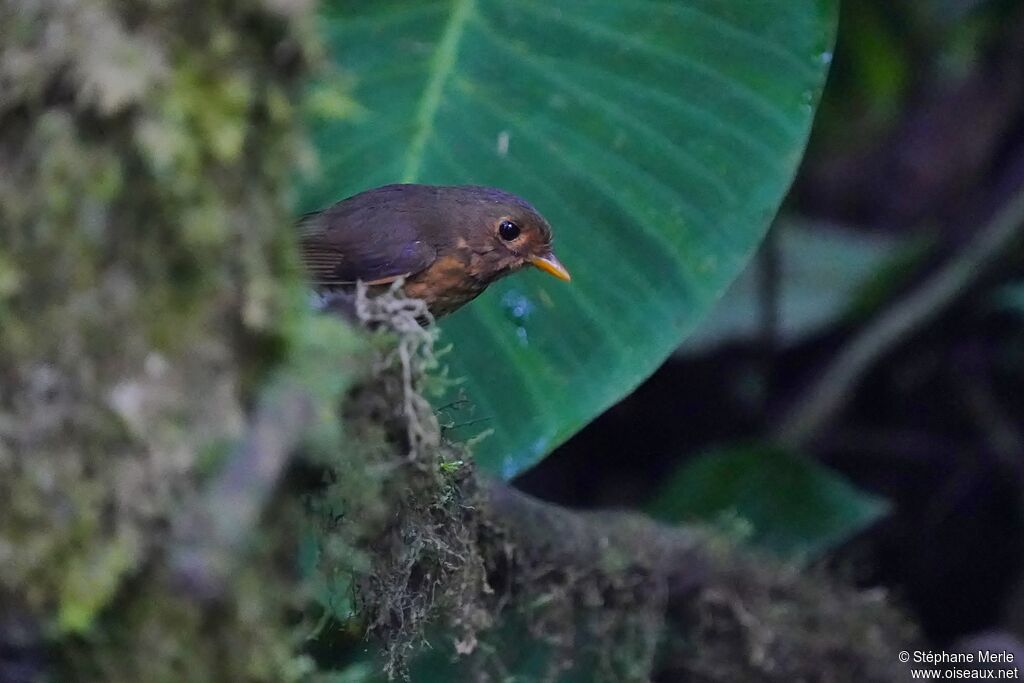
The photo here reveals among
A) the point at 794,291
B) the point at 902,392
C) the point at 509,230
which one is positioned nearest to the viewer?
the point at 509,230

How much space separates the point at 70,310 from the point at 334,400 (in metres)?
0.20

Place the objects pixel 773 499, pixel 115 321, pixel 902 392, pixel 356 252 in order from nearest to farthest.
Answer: pixel 115 321
pixel 356 252
pixel 773 499
pixel 902 392

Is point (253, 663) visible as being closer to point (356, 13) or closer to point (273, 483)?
point (273, 483)

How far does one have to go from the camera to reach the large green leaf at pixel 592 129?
2.31 meters

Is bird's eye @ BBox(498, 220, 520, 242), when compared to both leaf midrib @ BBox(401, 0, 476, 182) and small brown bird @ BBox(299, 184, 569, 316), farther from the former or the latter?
leaf midrib @ BBox(401, 0, 476, 182)

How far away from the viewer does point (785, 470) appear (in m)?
3.37

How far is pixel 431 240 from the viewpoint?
2.48 m

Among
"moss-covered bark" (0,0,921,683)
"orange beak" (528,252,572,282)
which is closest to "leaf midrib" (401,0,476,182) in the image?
"orange beak" (528,252,572,282)

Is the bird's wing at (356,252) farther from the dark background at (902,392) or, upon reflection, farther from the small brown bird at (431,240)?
the dark background at (902,392)

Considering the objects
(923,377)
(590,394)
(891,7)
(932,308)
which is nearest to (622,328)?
(590,394)

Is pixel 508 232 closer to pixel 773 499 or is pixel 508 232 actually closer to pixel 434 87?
pixel 434 87

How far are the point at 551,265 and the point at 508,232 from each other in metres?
0.12

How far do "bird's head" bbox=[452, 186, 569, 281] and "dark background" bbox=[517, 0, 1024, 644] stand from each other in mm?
1790

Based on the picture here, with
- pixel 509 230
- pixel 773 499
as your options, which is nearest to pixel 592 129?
pixel 509 230
